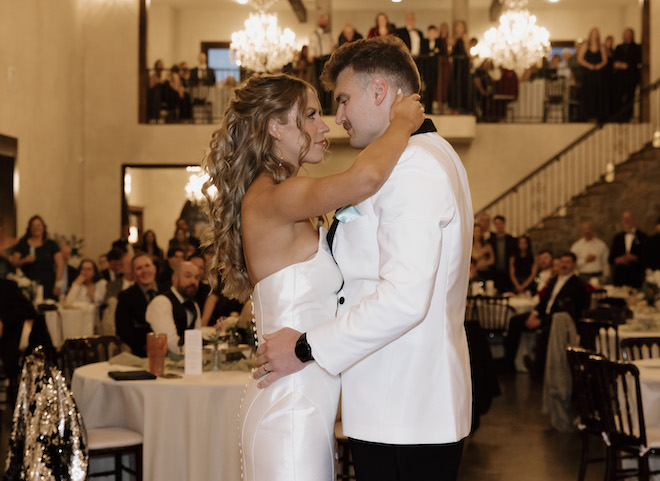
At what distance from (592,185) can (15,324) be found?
9.24 metres

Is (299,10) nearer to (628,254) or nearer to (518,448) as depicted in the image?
(628,254)

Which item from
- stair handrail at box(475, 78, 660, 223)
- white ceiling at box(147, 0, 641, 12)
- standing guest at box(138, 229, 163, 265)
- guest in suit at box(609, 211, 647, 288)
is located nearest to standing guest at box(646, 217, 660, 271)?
guest in suit at box(609, 211, 647, 288)

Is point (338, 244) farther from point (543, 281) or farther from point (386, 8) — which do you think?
point (386, 8)

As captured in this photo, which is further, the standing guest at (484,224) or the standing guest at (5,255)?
the standing guest at (484,224)

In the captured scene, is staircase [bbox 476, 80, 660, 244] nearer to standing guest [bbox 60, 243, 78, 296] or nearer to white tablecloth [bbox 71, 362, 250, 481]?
standing guest [bbox 60, 243, 78, 296]

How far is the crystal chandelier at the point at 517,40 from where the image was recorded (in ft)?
42.4

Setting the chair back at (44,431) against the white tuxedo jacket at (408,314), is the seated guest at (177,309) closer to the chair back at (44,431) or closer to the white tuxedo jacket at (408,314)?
the chair back at (44,431)

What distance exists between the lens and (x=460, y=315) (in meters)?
2.25

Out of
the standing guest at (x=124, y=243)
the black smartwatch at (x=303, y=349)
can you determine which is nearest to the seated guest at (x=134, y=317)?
the black smartwatch at (x=303, y=349)

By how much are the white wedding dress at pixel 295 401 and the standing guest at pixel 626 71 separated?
13.3 meters

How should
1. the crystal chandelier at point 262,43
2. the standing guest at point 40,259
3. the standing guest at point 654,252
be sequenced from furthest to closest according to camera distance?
the crystal chandelier at point 262,43 < the standing guest at point 654,252 < the standing guest at point 40,259

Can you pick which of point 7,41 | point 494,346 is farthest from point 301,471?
point 7,41

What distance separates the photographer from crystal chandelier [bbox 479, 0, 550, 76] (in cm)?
1293

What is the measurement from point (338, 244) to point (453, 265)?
1.01 feet
